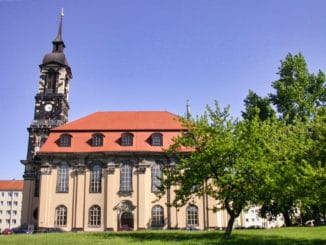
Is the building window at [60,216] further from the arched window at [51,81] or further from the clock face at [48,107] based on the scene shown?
the arched window at [51,81]

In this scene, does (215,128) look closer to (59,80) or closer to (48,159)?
(48,159)

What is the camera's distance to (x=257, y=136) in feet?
75.0

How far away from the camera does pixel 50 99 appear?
52156 millimetres

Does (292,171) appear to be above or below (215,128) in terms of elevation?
below

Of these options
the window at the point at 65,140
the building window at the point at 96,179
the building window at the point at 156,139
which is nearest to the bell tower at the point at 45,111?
the window at the point at 65,140

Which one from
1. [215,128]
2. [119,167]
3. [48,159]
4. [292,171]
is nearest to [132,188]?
[119,167]

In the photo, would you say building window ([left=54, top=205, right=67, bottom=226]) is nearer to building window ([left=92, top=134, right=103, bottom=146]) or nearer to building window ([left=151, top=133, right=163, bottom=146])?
building window ([left=92, top=134, right=103, bottom=146])

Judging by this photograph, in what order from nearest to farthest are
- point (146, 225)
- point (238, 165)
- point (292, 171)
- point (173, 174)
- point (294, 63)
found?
point (292, 171)
point (238, 165)
point (173, 174)
point (294, 63)
point (146, 225)

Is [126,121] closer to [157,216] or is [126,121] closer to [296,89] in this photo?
[157,216]

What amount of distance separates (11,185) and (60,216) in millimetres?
82544

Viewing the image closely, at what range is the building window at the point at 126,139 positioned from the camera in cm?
4206

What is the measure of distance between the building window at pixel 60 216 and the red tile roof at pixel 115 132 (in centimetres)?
610

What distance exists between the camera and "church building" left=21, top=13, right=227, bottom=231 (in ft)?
132

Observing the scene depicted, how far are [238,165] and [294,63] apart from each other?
748 inches
